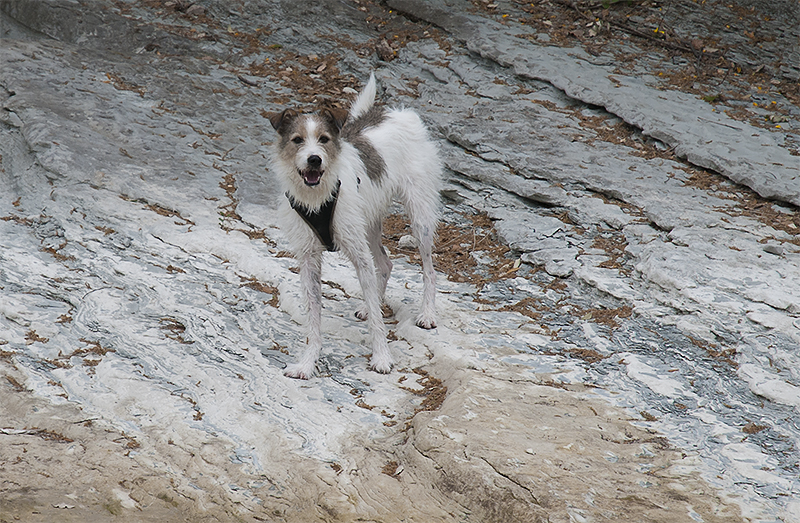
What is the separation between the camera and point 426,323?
6.36 metres

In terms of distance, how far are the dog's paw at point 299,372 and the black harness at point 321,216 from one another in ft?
3.42

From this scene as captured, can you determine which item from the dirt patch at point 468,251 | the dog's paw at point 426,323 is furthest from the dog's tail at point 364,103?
the dog's paw at point 426,323

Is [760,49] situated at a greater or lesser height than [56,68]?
greater

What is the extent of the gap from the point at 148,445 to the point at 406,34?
9.62m

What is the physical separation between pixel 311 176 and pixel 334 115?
54 cm

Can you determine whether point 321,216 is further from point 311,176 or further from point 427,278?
point 427,278

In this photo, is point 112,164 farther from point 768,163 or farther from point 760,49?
point 760,49

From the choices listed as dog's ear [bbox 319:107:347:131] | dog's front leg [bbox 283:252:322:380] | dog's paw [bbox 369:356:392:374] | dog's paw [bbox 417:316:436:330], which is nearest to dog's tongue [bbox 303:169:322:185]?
dog's ear [bbox 319:107:347:131]

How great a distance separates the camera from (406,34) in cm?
1269

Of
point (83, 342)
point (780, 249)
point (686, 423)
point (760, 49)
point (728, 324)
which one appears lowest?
point (83, 342)

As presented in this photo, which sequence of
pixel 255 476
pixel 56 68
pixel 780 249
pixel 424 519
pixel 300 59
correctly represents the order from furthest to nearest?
pixel 300 59
pixel 56 68
pixel 780 249
pixel 255 476
pixel 424 519

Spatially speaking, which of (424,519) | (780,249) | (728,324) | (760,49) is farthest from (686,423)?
(760,49)

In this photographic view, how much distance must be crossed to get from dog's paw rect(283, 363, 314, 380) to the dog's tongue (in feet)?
4.80

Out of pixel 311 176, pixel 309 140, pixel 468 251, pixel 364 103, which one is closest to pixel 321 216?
pixel 311 176
